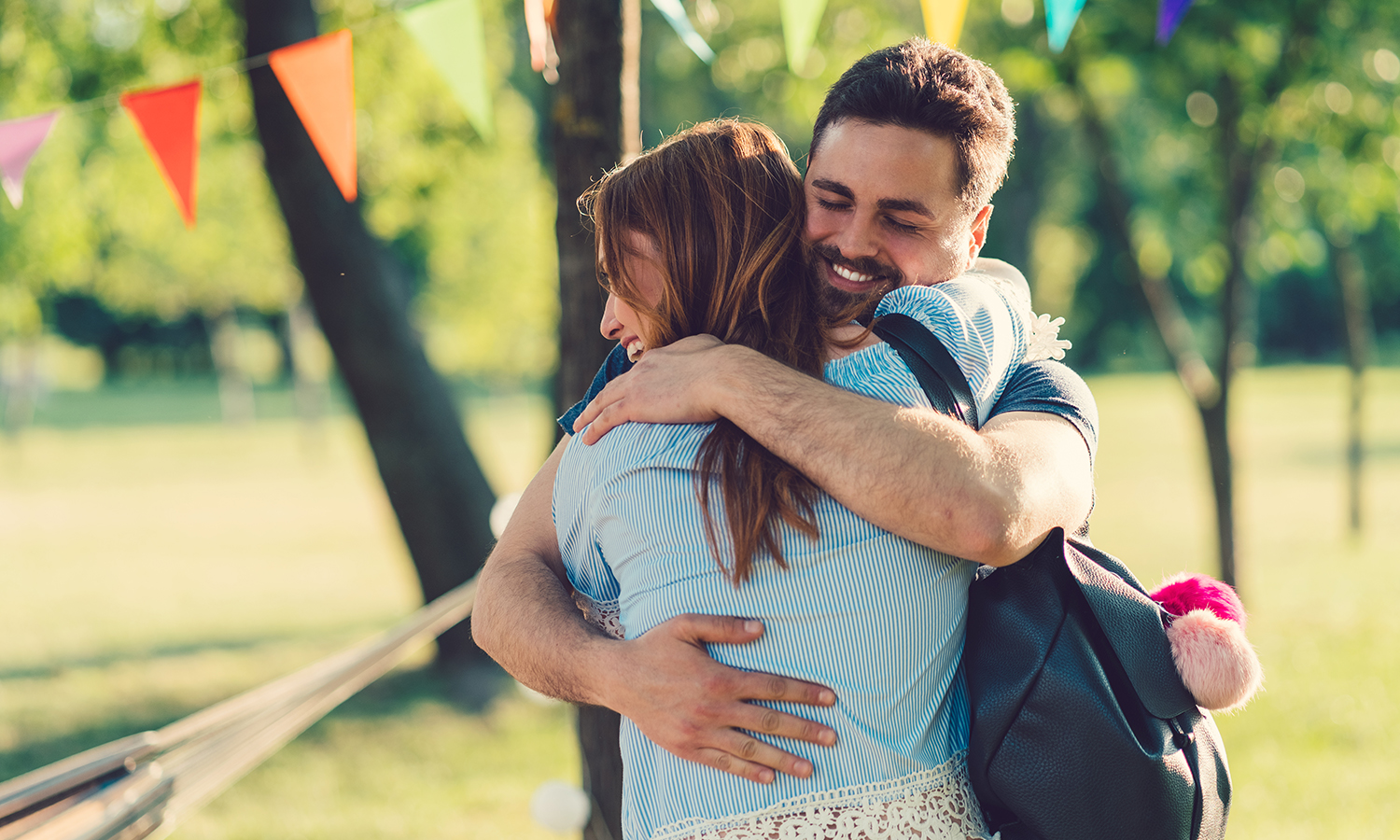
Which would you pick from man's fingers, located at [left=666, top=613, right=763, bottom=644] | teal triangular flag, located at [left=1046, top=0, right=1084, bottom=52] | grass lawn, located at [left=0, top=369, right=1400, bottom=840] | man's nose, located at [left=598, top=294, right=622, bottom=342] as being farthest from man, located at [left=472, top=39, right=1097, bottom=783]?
grass lawn, located at [left=0, top=369, right=1400, bottom=840]

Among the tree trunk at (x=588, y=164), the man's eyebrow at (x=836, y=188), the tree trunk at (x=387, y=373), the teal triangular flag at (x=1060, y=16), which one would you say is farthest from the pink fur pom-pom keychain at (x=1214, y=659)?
the tree trunk at (x=387, y=373)

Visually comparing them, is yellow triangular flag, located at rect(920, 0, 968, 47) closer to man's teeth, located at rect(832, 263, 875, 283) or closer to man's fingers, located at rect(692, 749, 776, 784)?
man's teeth, located at rect(832, 263, 875, 283)

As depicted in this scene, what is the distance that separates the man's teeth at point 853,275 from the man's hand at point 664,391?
13.9 inches

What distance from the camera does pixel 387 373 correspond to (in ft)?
21.3

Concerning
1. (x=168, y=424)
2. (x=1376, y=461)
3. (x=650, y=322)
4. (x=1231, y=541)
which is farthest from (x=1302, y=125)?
(x=168, y=424)

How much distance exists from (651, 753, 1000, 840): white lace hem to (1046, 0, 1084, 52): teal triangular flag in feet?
7.36

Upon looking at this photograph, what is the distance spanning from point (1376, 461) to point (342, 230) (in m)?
14.6

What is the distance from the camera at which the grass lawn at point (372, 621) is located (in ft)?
17.1

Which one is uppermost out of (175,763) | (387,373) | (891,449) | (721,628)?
(891,449)

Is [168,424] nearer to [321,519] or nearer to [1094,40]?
[321,519]

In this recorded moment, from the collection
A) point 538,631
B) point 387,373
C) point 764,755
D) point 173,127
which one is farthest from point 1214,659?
point 387,373

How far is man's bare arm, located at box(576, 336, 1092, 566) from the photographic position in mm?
1413

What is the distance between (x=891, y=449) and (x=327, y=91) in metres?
3.02

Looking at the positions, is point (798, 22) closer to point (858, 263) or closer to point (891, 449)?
point (858, 263)
